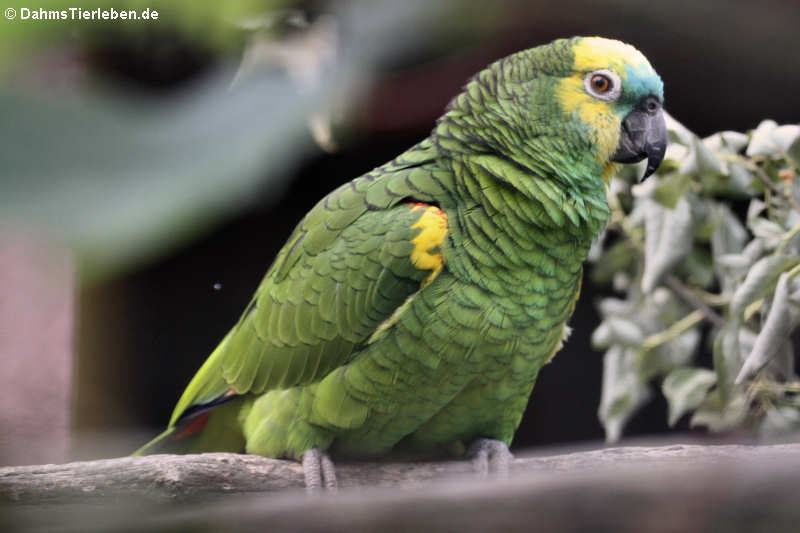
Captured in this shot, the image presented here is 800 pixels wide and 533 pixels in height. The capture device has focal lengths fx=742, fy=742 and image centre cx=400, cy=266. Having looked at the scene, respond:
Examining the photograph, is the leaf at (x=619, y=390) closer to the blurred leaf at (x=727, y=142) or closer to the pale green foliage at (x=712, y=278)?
the pale green foliage at (x=712, y=278)

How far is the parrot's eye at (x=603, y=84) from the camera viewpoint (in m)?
0.73

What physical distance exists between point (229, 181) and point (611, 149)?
1.26ft

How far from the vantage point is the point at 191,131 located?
2.20ft

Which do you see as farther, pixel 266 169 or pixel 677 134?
pixel 677 134

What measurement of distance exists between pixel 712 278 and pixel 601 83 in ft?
1.45

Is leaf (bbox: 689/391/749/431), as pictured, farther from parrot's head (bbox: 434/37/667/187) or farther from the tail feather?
the tail feather

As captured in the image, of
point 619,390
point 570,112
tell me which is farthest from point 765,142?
point 619,390

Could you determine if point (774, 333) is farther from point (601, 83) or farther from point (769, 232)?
point (601, 83)

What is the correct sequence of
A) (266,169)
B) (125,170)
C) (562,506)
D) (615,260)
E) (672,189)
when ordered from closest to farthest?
(562,506)
(125,170)
(266,169)
(672,189)
(615,260)

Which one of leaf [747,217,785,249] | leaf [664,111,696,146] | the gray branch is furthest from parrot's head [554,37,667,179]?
the gray branch

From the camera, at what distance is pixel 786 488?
0.27m

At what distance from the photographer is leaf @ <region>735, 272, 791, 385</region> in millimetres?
743

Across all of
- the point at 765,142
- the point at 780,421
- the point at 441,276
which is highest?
the point at 765,142

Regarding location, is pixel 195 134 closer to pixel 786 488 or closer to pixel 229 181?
Answer: pixel 229 181
